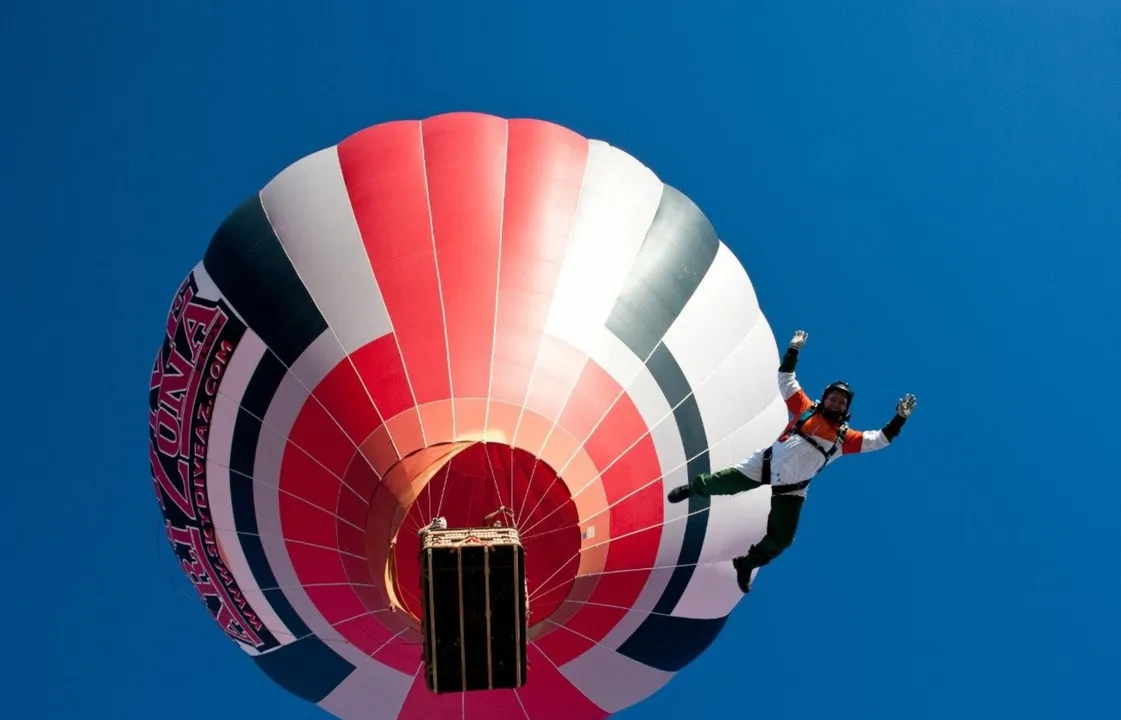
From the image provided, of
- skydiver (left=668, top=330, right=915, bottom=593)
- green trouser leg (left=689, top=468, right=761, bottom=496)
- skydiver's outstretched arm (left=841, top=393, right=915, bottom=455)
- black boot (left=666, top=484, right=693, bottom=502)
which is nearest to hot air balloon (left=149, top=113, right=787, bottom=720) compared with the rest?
black boot (left=666, top=484, right=693, bottom=502)

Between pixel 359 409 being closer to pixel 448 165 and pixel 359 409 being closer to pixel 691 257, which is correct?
Answer: pixel 448 165

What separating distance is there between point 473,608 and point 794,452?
2.45 m

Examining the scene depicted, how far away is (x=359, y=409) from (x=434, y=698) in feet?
10.6

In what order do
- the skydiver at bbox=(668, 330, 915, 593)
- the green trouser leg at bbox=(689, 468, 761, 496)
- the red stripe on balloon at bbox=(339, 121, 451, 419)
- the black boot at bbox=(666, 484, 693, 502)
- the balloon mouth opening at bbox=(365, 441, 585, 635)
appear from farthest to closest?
the black boot at bbox=(666, 484, 693, 502) < the red stripe on balloon at bbox=(339, 121, 451, 419) < the green trouser leg at bbox=(689, 468, 761, 496) < the balloon mouth opening at bbox=(365, 441, 585, 635) < the skydiver at bbox=(668, 330, 915, 593)

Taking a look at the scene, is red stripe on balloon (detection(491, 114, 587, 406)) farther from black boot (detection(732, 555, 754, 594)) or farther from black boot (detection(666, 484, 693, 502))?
black boot (detection(732, 555, 754, 594))

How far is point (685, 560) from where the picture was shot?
1015 cm

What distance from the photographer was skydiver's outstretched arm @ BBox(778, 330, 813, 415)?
29.7ft

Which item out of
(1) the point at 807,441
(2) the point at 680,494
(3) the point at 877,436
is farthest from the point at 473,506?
(3) the point at 877,436

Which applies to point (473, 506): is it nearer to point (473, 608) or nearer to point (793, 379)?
point (473, 608)

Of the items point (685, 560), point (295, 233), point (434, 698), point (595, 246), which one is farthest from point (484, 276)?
point (434, 698)

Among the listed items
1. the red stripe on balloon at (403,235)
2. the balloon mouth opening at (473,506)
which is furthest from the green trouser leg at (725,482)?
the red stripe on balloon at (403,235)

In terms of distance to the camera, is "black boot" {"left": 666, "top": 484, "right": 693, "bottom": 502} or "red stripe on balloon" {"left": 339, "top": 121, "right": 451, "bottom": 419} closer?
"red stripe on balloon" {"left": 339, "top": 121, "right": 451, "bottom": 419}

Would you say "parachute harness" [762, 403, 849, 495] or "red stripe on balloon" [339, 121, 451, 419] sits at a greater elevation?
"red stripe on balloon" [339, 121, 451, 419]

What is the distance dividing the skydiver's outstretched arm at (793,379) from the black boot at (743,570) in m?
1.33
